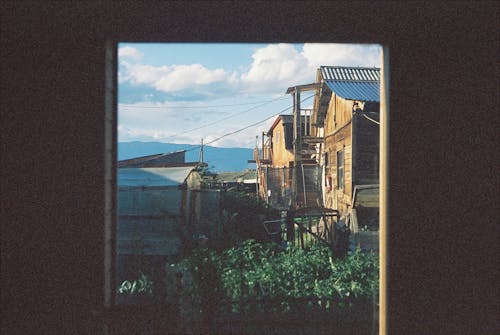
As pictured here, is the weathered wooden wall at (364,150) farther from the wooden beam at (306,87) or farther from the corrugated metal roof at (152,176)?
the wooden beam at (306,87)

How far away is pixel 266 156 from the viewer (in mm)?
36219

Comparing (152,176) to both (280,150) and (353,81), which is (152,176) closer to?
(353,81)

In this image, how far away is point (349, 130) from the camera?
42.1 ft

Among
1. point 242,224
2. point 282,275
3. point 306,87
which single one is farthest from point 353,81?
point 282,275

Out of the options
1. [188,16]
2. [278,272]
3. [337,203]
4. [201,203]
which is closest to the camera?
[188,16]

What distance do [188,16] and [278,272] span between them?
14.6 ft

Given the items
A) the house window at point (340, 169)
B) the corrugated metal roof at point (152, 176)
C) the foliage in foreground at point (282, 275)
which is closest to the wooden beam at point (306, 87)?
the house window at point (340, 169)

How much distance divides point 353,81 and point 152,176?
23.7ft

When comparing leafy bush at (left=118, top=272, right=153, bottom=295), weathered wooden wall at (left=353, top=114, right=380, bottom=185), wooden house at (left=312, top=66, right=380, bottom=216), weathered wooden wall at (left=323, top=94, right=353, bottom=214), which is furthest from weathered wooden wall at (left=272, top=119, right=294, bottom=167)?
leafy bush at (left=118, top=272, right=153, bottom=295)

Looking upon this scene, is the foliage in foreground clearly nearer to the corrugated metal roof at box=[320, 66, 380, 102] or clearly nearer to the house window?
the corrugated metal roof at box=[320, 66, 380, 102]

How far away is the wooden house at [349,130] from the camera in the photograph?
39.8 feet
